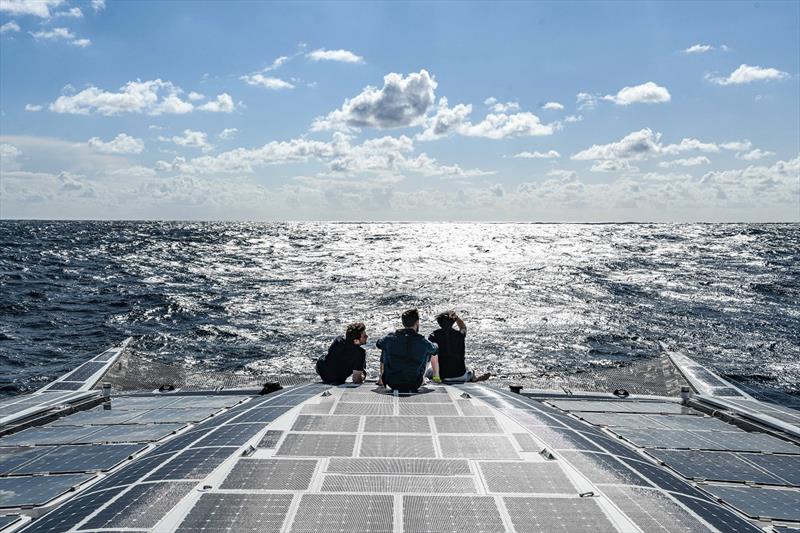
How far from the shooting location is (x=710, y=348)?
30250 millimetres

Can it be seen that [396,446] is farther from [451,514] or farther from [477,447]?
[451,514]

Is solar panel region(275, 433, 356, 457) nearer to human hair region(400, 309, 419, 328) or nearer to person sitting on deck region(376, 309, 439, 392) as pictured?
person sitting on deck region(376, 309, 439, 392)

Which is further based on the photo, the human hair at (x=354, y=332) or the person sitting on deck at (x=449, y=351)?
the person sitting on deck at (x=449, y=351)

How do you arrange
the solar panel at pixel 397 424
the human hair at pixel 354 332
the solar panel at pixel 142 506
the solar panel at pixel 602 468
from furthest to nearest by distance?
the human hair at pixel 354 332 < the solar panel at pixel 397 424 < the solar panel at pixel 602 468 < the solar panel at pixel 142 506

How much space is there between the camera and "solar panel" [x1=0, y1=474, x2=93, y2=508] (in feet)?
24.9

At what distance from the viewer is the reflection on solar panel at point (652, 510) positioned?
5.70 metres

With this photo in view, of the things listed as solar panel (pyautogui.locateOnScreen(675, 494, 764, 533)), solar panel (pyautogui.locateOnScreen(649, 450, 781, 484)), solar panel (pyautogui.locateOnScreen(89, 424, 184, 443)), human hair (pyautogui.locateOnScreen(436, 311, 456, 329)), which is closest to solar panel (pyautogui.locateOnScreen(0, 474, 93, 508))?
solar panel (pyautogui.locateOnScreen(89, 424, 184, 443))

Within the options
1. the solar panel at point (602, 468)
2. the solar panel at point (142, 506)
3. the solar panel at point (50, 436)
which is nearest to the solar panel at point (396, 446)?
the solar panel at point (602, 468)

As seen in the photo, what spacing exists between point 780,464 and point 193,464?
10.0m

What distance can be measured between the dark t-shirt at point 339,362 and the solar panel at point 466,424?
3.81 m

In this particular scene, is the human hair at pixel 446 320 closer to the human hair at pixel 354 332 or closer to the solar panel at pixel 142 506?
the human hair at pixel 354 332

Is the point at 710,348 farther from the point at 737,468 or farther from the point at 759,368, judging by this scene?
the point at 737,468

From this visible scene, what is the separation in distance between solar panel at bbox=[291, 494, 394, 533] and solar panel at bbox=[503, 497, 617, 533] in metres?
1.37

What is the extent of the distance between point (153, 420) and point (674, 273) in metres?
65.3
